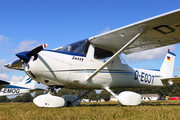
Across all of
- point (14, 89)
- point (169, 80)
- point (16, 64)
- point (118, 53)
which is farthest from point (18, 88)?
point (118, 53)

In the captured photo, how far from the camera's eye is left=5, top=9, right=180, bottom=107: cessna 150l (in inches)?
213

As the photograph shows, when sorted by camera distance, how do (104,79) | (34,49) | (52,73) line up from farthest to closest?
(104,79)
(52,73)
(34,49)

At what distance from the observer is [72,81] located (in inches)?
232

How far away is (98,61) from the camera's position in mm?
6488

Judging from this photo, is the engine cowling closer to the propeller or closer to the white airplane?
the propeller

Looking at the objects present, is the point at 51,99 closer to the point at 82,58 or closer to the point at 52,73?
the point at 52,73

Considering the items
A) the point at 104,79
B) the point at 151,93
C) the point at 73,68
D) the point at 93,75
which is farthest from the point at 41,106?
the point at 151,93

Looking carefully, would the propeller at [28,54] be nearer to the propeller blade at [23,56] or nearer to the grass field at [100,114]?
the propeller blade at [23,56]

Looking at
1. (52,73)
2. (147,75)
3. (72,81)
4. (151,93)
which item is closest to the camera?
(52,73)

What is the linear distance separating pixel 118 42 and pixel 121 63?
3.58 feet

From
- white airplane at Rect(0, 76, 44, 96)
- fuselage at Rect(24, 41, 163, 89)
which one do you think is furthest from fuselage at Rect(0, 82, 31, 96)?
fuselage at Rect(24, 41, 163, 89)

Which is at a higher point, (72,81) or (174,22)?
(174,22)

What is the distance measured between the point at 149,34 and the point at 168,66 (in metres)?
4.21

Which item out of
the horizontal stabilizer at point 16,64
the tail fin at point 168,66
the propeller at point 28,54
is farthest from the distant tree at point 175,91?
the propeller at point 28,54
